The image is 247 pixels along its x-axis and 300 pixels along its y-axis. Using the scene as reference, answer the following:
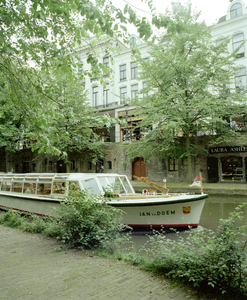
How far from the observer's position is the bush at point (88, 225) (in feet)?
16.1

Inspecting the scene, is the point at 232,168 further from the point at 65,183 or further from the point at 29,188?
the point at 29,188

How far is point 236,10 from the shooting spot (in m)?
24.3

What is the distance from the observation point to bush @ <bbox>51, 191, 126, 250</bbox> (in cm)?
491

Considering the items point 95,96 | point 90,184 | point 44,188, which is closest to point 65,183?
point 90,184

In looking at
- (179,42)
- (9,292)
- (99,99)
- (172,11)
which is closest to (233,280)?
(9,292)

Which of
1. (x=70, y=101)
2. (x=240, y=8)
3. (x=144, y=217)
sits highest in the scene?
(x=240, y=8)

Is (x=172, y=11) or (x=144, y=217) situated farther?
(x=172, y=11)

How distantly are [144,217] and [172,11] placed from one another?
57.2 feet

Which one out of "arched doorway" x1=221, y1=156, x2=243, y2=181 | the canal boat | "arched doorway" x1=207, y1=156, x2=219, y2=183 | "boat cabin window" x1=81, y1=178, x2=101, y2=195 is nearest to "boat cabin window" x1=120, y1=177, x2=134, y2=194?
the canal boat

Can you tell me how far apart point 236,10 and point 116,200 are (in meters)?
26.1

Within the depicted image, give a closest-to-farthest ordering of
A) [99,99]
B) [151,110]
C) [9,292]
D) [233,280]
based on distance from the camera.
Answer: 1. [233,280]
2. [9,292]
3. [151,110]
4. [99,99]

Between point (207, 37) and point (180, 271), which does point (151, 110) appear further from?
point (180, 271)

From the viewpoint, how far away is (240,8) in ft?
78.8

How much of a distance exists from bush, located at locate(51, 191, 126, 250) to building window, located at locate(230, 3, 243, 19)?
2712cm
